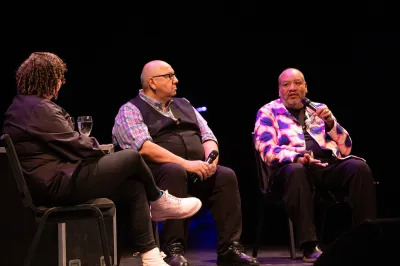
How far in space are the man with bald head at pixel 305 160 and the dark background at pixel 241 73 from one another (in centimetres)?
144

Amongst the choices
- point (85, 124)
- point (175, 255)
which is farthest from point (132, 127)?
point (175, 255)

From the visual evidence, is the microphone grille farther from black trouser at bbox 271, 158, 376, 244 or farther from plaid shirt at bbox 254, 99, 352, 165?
black trouser at bbox 271, 158, 376, 244

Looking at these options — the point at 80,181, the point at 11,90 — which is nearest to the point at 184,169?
the point at 80,181

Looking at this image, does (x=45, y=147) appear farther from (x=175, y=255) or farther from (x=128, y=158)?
(x=175, y=255)

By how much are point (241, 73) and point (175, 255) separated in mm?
3139

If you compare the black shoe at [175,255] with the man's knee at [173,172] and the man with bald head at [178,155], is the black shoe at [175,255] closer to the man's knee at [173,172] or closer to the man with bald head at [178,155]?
the man with bald head at [178,155]

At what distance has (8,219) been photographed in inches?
140

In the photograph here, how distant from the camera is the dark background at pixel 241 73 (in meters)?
5.99

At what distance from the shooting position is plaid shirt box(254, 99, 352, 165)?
4.27m

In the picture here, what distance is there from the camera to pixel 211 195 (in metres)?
4.04

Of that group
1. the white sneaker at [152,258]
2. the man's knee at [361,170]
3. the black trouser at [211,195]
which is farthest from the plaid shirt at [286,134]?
the white sneaker at [152,258]

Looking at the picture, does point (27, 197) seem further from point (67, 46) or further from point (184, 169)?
point (67, 46)

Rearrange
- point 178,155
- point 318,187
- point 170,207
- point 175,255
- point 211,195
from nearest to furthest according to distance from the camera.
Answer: point 170,207
point 175,255
point 211,195
point 178,155
point 318,187

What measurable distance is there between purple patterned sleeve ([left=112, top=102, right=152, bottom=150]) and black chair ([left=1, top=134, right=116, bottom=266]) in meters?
0.85
